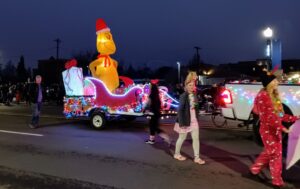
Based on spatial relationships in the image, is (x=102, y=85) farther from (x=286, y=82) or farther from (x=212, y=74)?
(x=212, y=74)

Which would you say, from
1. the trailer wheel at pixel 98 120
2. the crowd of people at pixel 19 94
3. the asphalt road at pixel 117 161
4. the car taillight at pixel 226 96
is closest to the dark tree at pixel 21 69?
the crowd of people at pixel 19 94

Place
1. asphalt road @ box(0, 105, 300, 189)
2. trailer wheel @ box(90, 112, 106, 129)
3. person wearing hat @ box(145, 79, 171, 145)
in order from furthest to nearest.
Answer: trailer wheel @ box(90, 112, 106, 129) < person wearing hat @ box(145, 79, 171, 145) < asphalt road @ box(0, 105, 300, 189)

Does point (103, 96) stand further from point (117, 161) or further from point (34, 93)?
point (117, 161)

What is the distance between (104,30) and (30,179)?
851 centimetres

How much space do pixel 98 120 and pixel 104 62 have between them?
2162mm

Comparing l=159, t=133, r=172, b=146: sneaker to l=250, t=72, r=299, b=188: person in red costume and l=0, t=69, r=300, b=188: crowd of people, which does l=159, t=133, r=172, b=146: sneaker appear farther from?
l=250, t=72, r=299, b=188: person in red costume

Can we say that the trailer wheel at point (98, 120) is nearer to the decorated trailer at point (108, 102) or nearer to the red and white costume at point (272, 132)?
the decorated trailer at point (108, 102)

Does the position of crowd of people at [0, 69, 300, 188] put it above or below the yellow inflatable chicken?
below

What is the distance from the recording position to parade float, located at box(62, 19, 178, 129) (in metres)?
13.5

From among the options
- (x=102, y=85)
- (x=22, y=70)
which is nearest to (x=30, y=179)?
(x=102, y=85)

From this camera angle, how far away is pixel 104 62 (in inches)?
589

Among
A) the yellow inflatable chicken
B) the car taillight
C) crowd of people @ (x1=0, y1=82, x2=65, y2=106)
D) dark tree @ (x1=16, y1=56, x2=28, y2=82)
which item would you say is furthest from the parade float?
dark tree @ (x1=16, y1=56, x2=28, y2=82)

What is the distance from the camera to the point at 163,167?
839 cm

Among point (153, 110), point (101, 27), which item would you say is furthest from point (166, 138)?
point (101, 27)
